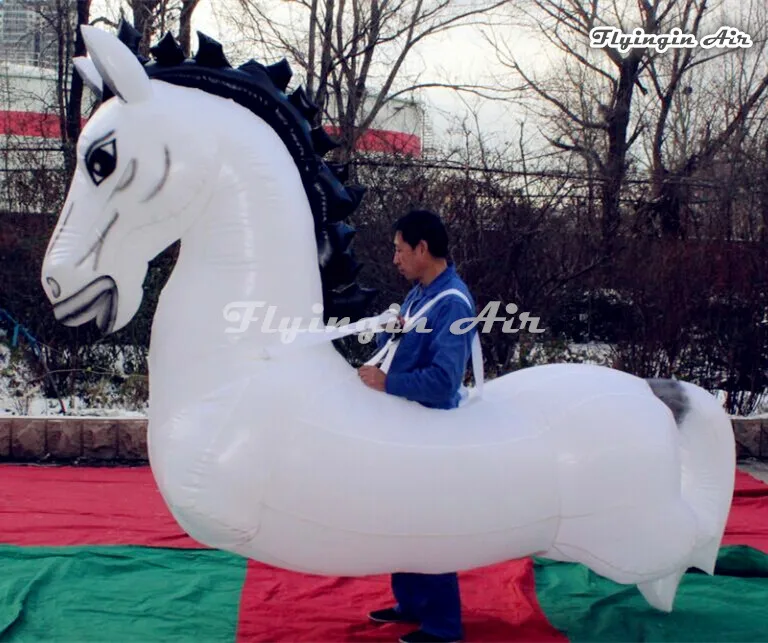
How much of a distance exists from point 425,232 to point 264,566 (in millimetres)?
1535

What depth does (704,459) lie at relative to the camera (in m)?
2.68

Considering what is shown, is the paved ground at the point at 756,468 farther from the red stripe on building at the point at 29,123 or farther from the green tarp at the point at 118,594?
the red stripe on building at the point at 29,123

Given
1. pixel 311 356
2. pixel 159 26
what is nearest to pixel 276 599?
pixel 311 356

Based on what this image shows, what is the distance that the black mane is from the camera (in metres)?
2.21

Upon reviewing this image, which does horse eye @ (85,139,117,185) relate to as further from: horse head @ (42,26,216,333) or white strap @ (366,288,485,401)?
white strap @ (366,288,485,401)

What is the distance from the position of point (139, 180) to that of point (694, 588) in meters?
2.35

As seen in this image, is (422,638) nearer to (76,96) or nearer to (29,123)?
(76,96)

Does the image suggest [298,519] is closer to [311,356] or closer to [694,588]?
[311,356]

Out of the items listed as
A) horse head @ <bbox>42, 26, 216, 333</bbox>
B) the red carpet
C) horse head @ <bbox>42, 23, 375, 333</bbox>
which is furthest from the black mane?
the red carpet

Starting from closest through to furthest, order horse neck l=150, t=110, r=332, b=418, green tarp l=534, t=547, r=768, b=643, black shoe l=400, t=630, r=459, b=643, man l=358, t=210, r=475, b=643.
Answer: horse neck l=150, t=110, r=332, b=418 < man l=358, t=210, r=475, b=643 < black shoe l=400, t=630, r=459, b=643 < green tarp l=534, t=547, r=768, b=643

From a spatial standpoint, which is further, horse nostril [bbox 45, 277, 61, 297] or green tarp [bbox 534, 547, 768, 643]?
green tarp [bbox 534, 547, 768, 643]

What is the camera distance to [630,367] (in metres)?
6.44

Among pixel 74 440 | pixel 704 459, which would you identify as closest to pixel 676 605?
pixel 704 459

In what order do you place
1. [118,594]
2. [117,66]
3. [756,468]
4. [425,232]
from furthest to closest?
[756,468] < [118,594] < [425,232] < [117,66]
